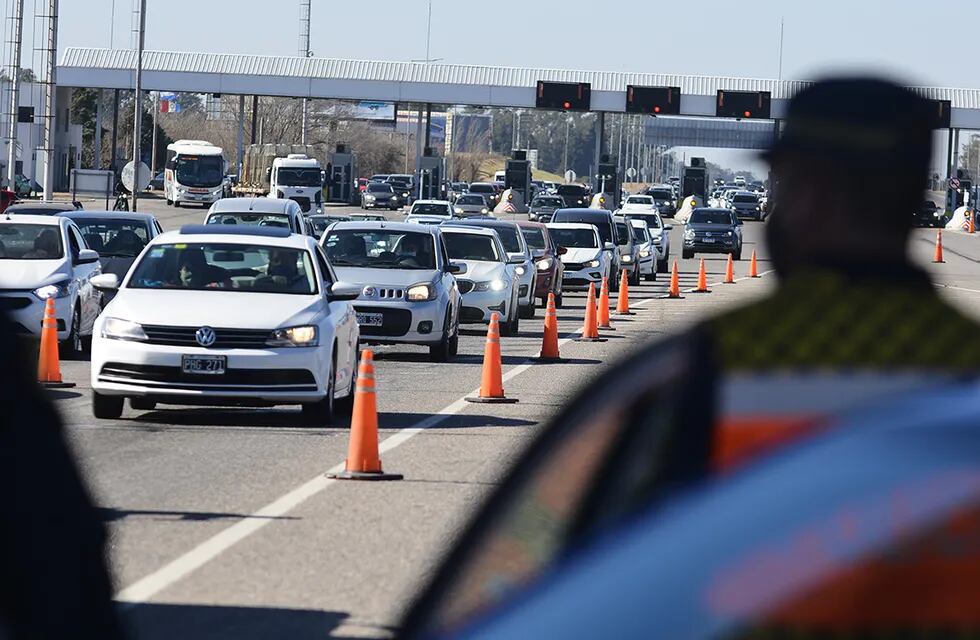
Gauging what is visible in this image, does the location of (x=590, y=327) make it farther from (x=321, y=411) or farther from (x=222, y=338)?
(x=222, y=338)

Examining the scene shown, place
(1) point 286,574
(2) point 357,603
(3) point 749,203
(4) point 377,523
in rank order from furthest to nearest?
(3) point 749,203, (4) point 377,523, (1) point 286,574, (2) point 357,603

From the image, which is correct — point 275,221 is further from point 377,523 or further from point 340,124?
point 340,124

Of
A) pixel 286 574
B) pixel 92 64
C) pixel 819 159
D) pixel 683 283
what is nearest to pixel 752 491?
pixel 819 159

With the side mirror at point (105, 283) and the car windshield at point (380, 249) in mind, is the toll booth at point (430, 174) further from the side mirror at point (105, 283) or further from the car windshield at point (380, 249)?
the side mirror at point (105, 283)

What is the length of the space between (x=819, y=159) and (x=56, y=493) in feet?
4.41

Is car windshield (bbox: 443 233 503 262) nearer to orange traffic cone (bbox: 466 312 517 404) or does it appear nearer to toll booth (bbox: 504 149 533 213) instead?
orange traffic cone (bbox: 466 312 517 404)

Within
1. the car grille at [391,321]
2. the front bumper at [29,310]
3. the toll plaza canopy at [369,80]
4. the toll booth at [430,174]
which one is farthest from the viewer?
the toll booth at [430,174]

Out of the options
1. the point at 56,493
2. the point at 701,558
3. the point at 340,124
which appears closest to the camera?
the point at 701,558

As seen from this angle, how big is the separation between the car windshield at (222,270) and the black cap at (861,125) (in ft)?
45.6

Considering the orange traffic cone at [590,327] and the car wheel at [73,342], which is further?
the orange traffic cone at [590,327]

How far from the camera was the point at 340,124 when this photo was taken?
558 ft

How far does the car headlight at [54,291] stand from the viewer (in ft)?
71.3

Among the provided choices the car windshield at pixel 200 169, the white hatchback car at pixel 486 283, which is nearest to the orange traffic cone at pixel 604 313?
the white hatchback car at pixel 486 283

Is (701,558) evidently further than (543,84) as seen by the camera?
No
